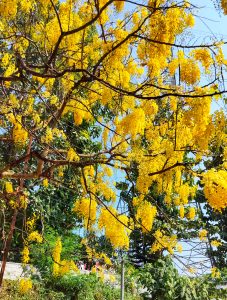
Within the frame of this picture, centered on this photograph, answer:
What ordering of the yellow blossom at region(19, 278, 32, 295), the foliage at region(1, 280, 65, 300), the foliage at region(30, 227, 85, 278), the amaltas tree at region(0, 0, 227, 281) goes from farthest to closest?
the foliage at region(30, 227, 85, 278), the foliage at region(1, 280, 65, 300), the yellow blossom at region(19, 278, 32, 295), the amaltas tree at region(0, 0, 227, 281)

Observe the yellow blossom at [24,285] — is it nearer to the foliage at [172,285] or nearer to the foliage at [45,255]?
the foliage at [45,255]

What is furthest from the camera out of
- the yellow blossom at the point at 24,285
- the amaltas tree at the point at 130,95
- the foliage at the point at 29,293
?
the foliage at the point at 29,293

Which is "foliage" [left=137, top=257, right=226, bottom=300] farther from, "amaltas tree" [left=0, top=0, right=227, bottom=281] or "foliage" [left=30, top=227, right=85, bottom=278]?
"amaltas tree" [left=0, top=0, right=227, bottom=281]

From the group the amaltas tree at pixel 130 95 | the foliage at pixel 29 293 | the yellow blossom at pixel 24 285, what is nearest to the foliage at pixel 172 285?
the foliage at pixel 29 293

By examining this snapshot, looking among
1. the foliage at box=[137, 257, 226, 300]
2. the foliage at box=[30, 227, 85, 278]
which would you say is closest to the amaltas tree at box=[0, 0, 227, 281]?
the foliage at box=[30, 227, 85, 278]

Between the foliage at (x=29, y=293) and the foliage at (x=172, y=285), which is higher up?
the foliage at (x=172, y=285)

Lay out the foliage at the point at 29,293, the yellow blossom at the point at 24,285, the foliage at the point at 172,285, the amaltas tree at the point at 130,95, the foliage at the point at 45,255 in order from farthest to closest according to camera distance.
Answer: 1. the foliage at the point at 172,285
2. the foliage at the point at 45,255
3. the foliage at the point at 29,293
4. the yellow blossom at the point at 24,285
5. the amaltas tree at the point at 130,95

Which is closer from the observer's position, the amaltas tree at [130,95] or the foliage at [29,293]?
the amaltas tree at [130,95]

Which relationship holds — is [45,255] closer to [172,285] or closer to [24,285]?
[24,285]

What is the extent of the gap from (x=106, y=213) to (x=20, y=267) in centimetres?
434

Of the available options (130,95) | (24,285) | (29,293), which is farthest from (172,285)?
(130,95)

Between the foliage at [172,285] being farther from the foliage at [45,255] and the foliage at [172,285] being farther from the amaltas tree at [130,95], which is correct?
the amaltas tree at [130,95]

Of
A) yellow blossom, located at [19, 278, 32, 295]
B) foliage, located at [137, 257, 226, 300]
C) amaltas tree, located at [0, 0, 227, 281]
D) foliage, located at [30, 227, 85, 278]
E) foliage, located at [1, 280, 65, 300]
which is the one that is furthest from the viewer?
foliage, located at [137, 257, 226, 300]

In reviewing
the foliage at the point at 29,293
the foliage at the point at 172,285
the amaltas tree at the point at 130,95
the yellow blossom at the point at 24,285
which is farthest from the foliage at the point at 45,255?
the amaltas tree at the point at 130,95
